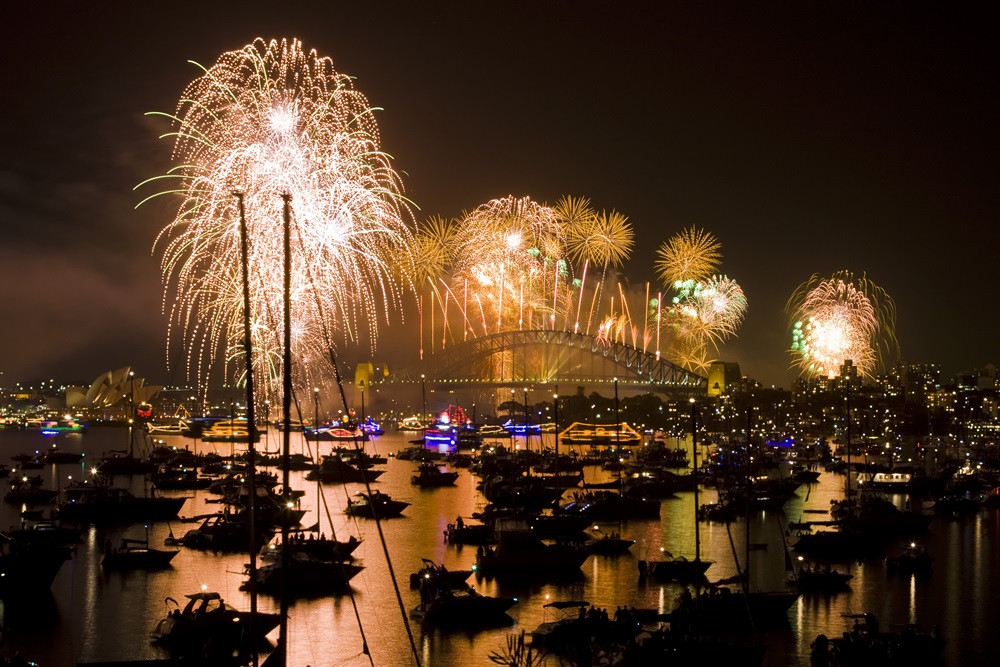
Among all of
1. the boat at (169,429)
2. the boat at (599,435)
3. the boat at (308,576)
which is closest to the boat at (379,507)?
the boat at (308,576)

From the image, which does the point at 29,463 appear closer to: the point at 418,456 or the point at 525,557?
the point at 418,456

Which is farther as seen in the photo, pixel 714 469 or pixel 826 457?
pixel 826 457

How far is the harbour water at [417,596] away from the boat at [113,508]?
0.66 meters

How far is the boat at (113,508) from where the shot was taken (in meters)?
39.0

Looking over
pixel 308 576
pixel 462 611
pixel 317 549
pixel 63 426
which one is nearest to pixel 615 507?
pixel 317 549

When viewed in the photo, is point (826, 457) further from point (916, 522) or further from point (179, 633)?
point (179, 633)

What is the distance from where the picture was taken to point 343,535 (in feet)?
117

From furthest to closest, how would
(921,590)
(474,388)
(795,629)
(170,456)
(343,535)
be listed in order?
1. (474,388)
2. (170,456)
3. (343,535)
4. (921,590)
5. (795,629)

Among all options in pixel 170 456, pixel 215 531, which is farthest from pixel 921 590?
pixel 170 456

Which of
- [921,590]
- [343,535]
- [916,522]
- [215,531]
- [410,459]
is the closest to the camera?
[921,590]

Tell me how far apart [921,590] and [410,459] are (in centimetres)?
4825

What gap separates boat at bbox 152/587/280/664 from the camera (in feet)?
63.1

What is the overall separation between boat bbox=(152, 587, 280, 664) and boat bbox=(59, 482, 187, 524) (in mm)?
18479

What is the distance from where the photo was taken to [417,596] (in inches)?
1032
